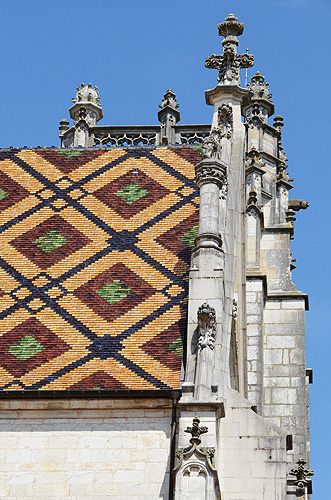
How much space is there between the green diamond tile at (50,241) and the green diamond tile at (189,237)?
56.9 inches

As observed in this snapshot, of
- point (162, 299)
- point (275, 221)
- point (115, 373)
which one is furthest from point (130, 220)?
point (275, 221)

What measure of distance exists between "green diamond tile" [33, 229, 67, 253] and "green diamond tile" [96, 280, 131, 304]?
1.16m

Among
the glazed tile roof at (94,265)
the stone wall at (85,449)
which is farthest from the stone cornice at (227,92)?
the stone wall at (85,449)

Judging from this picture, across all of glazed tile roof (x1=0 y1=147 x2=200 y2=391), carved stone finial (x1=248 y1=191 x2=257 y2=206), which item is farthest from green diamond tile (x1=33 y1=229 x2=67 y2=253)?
carved stone finial (x1=248 y1=191 x2=257 y2=206)

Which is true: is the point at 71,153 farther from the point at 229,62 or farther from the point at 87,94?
the point at 87,94

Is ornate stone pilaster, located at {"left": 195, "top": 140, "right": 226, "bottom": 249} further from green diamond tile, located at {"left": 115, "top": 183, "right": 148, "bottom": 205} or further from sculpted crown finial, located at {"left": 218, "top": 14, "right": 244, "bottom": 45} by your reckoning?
sculpted crown finial, located at {"left": 218, "top": 14, "right": 244, "bottom": 45}

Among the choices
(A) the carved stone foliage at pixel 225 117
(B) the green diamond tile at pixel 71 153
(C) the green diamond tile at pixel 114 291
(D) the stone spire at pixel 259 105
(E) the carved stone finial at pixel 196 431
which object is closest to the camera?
(E) the carved stone finial at pixel 196 431

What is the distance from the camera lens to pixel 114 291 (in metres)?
15.9

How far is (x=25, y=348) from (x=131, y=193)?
3.64 meters

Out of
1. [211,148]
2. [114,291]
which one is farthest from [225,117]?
[114,291]

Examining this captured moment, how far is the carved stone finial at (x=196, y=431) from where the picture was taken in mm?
13141

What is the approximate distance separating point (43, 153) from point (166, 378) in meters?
6.00

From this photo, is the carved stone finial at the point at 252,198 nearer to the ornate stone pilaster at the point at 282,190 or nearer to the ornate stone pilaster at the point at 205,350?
the ornate stone pilaster at the point at 282,190

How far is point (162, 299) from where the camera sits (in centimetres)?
1562
